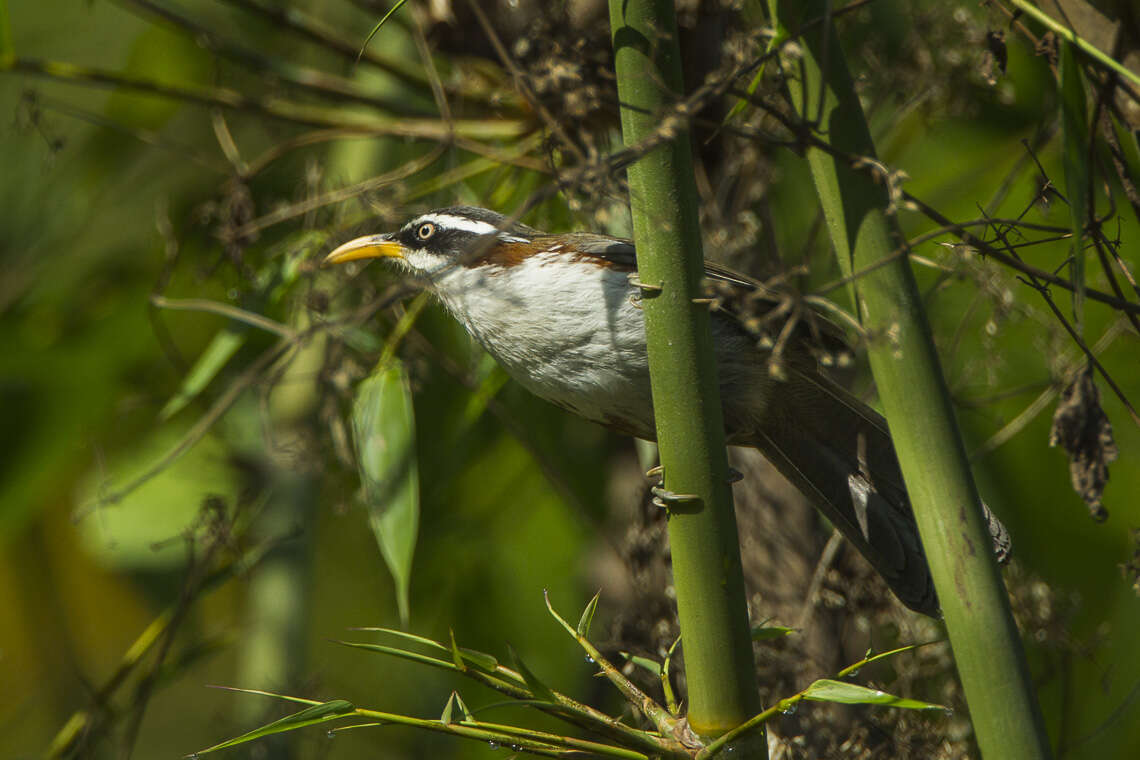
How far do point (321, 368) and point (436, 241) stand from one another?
486 millimetres

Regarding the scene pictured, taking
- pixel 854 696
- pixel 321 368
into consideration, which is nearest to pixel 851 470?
pixel 854 696

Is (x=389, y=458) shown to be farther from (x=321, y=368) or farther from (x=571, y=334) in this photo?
(x=571, y=334)

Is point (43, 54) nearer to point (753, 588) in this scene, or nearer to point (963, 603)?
point (753, 588)

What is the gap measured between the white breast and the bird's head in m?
0.16

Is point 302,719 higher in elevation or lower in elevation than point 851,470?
lower

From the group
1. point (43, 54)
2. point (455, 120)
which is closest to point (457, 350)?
point (455, 120)

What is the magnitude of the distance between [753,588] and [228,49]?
6.75 feet

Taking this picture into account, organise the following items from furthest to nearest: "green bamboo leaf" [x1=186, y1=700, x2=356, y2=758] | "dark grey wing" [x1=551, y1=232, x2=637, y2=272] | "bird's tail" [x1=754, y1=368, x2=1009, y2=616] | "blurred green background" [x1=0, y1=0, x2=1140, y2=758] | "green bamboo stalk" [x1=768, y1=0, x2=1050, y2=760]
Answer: "blurred green background" [x1=0, y1=0, x2=1140, y2=758] < "dark grey wing" [x1=551, y1=232, x2=637, y2=272] < "bird's tail" [x1=754, y1=368, x2=1009, y2=616] < "green bamboo leaf" [x1=186, y1=700, x2=356, y2=758] < "green bamboo stalk" [x1=768, y1=0, x2=1050, y2=760]

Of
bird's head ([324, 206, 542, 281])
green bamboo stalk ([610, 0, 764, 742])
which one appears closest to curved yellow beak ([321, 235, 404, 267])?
bird's head ([324, 206, 542, 281])

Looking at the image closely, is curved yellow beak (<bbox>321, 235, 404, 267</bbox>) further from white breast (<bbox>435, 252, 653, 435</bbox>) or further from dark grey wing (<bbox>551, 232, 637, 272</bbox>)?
dark grey wing (<bbox>551, 232, 637, 272</bbox>)

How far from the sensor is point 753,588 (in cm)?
270

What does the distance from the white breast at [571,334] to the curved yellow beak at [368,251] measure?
1.25 feet

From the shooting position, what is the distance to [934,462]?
1212mm

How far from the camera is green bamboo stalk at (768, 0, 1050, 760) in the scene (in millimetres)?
1187
